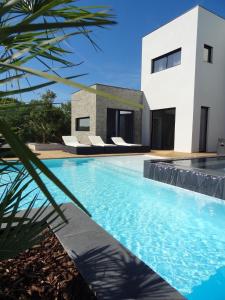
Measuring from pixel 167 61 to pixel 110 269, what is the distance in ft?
54.1

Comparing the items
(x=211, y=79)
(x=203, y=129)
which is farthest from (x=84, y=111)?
(x=211, y=79)

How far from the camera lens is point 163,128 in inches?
716

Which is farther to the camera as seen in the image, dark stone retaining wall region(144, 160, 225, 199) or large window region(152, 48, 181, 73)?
large window region(152, 48, 181, 73)

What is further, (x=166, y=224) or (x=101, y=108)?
(x=101, y=108)

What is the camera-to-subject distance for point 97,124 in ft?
54.4

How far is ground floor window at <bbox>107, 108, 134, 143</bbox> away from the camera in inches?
688

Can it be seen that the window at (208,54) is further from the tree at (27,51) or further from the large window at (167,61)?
the tree at (27,51)

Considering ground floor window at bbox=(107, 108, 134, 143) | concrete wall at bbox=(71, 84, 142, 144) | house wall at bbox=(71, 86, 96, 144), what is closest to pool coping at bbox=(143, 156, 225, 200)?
concrete wall at bbox=(71, 84, 142, 144)

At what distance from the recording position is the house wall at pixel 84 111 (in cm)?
1678

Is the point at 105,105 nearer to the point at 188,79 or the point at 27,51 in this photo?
the point at 188,79

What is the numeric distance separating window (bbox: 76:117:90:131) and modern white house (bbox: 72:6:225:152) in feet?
2.51

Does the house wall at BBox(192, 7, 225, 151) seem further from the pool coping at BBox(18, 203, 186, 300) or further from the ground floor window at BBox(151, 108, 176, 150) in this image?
the pool coping at BBox(18, 203, 186, 300)

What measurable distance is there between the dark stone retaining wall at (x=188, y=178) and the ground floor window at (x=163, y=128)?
998 cm

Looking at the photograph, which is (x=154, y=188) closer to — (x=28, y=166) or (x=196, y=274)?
(x=196, y=274)
